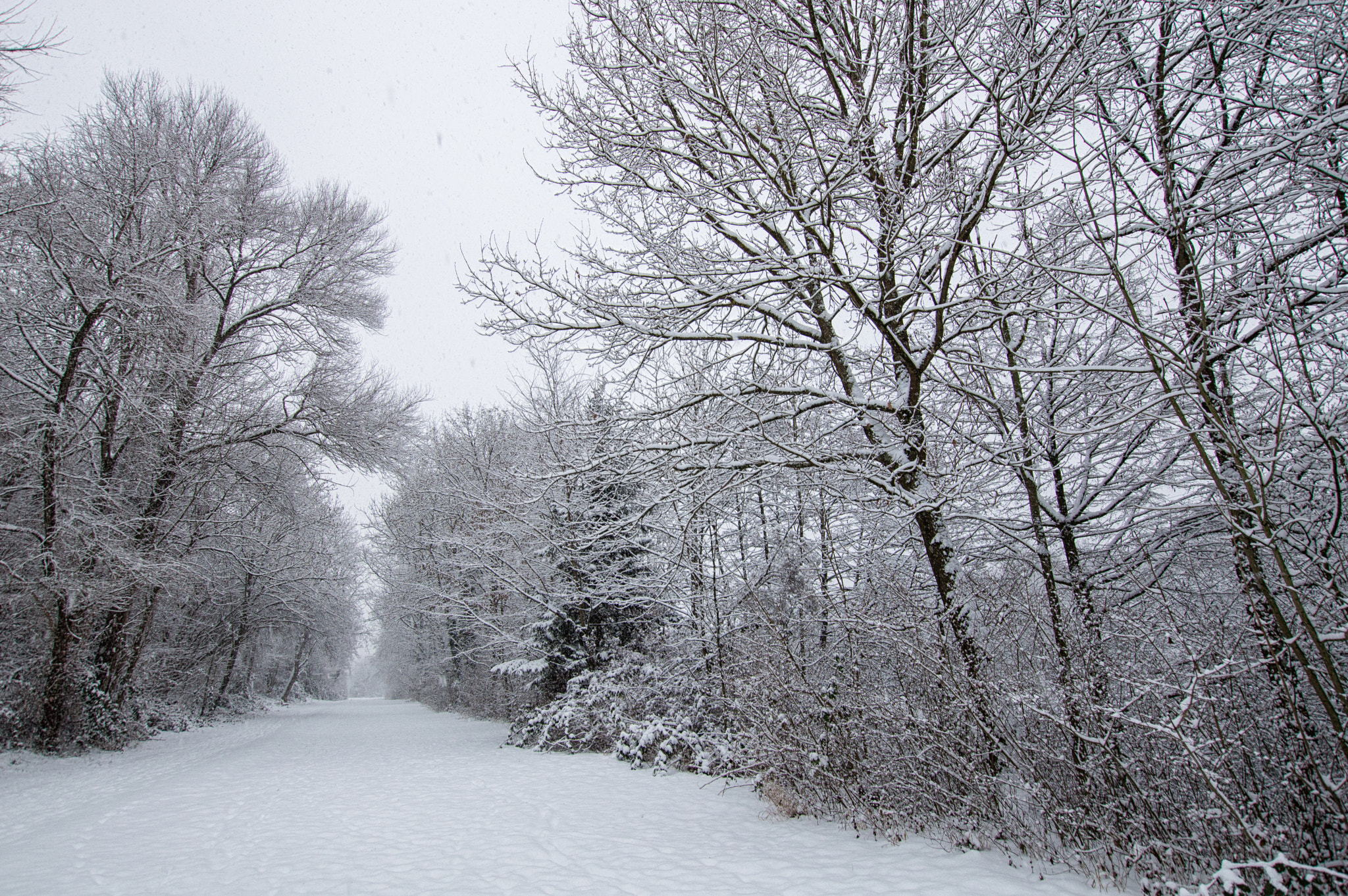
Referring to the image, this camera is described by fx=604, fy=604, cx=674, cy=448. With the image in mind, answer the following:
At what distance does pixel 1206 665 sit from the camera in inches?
135

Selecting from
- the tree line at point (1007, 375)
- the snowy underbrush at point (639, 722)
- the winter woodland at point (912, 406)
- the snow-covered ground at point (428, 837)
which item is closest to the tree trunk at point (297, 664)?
the winter woodland at point (912, 406)

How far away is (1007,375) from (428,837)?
7.60 meters

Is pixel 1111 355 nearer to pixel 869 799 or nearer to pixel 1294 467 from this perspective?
pixel 1294 467

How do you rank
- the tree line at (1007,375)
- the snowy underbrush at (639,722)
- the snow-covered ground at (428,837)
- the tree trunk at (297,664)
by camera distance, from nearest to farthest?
the tree line at (1007,375), the snow-covered ground at (428,837), the snowy underbrush at (639,722), the tree trunk at (297,664)

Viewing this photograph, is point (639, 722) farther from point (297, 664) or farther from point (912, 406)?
point (297, 664)

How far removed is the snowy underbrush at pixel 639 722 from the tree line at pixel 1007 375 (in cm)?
156

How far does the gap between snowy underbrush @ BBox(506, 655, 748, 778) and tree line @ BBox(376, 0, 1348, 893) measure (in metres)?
1.56

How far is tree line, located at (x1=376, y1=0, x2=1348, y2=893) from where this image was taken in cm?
316

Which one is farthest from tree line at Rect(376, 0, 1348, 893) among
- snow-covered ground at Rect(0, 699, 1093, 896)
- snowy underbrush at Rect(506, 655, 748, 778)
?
snowy underbrush at Rect(506, 655, 748, 778)

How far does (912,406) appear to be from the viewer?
535 cm

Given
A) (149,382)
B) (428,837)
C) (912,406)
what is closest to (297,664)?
(149,382)

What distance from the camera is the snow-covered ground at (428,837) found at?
4.02m

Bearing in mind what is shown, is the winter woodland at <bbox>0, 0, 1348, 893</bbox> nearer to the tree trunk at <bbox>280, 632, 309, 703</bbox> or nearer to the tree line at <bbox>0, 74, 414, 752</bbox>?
the tree line at <bbox>0, 74, 414, 752</bbox>

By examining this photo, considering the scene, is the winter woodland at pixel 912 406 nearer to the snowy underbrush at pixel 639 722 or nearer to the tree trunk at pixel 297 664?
the snowy underbrush at pixel 639 722
